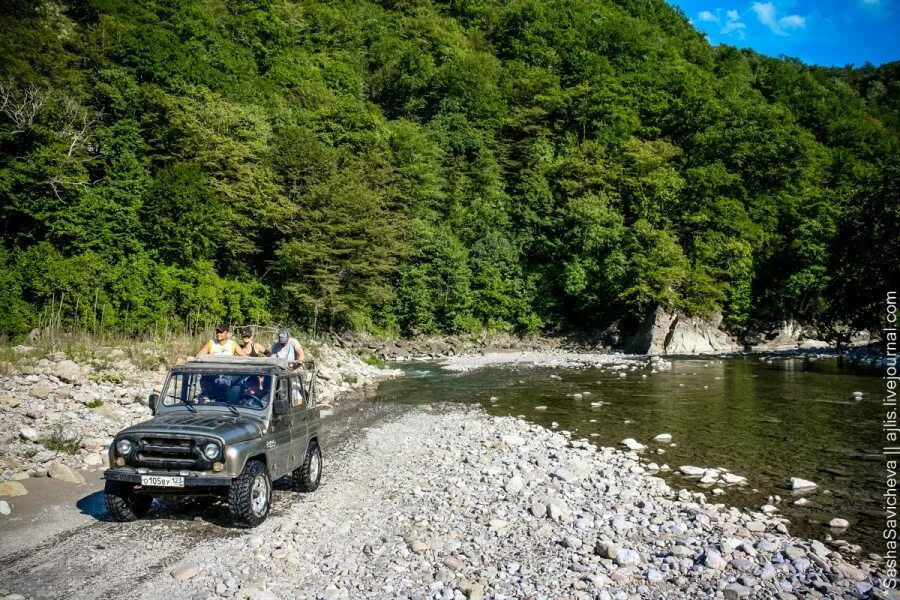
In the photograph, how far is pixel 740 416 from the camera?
1744cm

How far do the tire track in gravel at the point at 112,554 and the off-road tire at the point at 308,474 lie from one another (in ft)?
2.06

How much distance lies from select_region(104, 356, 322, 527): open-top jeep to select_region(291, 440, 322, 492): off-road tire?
0.07 ft

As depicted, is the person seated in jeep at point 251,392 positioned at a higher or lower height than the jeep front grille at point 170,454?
higher

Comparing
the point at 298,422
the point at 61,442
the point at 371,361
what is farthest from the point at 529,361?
the point at 61,442

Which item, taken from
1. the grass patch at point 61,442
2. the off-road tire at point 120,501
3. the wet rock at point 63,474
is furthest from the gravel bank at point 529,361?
the off-road tire at point 120,501

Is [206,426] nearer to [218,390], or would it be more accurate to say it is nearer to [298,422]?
[218,390]

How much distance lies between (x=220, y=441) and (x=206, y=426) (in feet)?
1.51

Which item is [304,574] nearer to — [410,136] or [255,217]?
[255,217]

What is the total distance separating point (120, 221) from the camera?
34.6 m

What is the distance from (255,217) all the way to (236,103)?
40.9 ft

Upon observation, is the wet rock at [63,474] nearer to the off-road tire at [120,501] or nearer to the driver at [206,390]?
the off-road tire at [120,501]

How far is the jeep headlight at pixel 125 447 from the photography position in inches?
289

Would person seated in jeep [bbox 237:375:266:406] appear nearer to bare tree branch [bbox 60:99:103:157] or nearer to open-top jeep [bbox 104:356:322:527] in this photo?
open-top jeep [bbox 104:356:322:527]

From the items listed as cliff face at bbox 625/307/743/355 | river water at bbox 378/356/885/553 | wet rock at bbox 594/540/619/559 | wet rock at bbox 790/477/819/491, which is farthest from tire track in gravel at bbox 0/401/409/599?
cliff face at bbox 625/307/743/355
